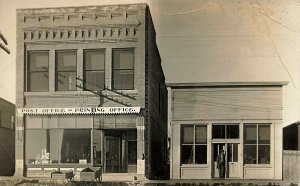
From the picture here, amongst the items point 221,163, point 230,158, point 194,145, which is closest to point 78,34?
point 194,145

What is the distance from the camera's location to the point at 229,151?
15.6 metres

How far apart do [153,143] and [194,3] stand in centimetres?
562

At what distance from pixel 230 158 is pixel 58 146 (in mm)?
5138

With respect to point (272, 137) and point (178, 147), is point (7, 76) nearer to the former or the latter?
point (178, 147)

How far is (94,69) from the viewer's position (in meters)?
15.4

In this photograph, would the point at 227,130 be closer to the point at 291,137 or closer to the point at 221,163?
the point at 221,163

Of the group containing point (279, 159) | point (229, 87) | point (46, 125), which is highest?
point (229, 87)

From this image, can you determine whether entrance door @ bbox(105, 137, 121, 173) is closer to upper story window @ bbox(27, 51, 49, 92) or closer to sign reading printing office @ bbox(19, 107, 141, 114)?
sign reading printing office @ bbox(19, 107, 141, 114)

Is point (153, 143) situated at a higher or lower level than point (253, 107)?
lower

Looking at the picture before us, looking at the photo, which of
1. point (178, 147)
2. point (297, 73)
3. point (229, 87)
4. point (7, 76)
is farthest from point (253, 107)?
point (7, 76)

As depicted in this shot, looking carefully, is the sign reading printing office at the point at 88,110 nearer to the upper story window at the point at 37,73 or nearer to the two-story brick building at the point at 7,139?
the upper story window at the point at 37,73

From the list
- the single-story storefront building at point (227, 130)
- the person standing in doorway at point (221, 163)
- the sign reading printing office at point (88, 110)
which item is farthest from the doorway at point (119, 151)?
the person standing in doorway at point (221, 163)

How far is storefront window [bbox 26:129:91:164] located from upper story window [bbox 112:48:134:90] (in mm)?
1745

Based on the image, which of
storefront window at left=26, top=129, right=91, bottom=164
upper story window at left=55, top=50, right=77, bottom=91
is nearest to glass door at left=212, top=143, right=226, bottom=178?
storefront window at left=26, top=129, right=91, bottom=164
